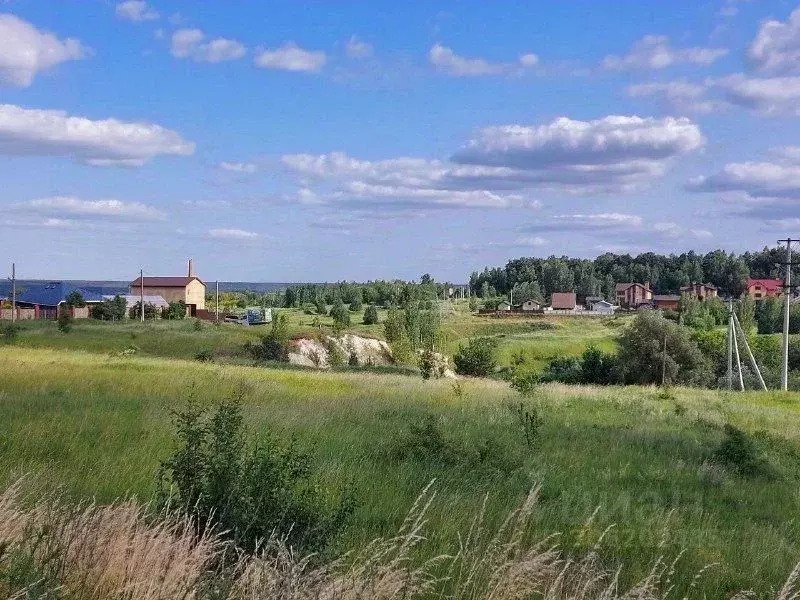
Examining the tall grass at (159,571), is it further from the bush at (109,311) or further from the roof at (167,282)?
the roof at (167,282)

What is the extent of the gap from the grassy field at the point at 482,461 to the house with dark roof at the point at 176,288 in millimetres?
82805

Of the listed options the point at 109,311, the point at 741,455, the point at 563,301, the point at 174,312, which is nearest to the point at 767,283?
the point at 563,301

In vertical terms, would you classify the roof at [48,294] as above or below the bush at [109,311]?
above

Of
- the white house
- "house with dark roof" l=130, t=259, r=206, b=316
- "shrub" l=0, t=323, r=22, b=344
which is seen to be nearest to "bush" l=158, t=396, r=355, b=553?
"shrub" l=0, t=323, r=22, b=344

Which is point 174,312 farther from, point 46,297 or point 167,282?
point 167,282

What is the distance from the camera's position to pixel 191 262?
4304 inches

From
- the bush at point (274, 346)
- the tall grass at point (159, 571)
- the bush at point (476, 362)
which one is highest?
the tall grass at point (159, 571)

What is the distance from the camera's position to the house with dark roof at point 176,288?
334 ft

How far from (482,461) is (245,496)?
5.72 meters

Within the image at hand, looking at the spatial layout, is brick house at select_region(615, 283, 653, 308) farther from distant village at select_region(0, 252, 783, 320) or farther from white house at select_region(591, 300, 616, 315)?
white house at select_region(591, 300, 616, 315)

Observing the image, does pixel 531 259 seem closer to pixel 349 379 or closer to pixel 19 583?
pixel 349 379

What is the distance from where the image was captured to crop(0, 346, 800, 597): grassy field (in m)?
7.09

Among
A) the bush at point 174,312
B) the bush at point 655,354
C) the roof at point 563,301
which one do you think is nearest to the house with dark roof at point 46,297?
the bush at point 174,312

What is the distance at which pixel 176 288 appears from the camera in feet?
335
